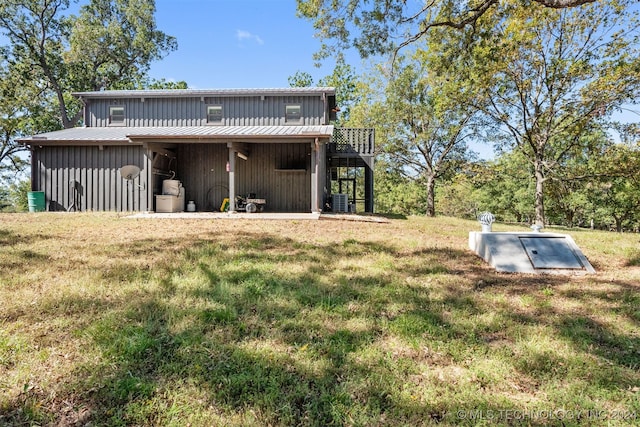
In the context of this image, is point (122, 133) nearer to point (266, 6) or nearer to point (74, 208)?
point (74, 208)

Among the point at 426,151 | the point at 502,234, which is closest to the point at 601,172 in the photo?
the point at 426,151

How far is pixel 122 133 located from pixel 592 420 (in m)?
15.4

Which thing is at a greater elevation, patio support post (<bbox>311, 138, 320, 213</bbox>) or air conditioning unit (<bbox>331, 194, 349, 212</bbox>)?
patio support post (<bbox>311, 138, 320, 213</bbox>)

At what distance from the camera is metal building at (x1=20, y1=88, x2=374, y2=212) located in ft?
39.2

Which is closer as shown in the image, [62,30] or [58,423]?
[58,423]

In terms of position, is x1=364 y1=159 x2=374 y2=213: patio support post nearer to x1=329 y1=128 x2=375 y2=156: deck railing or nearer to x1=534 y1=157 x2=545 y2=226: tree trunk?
x1=329 y1=128 x2=375 y2=156: deck railing

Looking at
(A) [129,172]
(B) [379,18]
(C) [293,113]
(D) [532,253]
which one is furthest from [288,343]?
(C) [293,113]

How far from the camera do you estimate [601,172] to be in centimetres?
1409

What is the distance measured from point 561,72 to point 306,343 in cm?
1571

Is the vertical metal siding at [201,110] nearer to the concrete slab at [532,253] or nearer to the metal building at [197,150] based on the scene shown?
the metal building at [197,150]

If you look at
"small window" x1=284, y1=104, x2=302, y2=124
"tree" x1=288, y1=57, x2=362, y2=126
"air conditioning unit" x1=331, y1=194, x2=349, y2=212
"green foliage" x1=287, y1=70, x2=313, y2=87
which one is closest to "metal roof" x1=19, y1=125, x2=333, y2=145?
"small window" x1=284, y1=104, x2=302, y2=124

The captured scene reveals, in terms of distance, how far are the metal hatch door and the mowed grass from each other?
39 centimetres

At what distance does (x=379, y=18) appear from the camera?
25.2 ft

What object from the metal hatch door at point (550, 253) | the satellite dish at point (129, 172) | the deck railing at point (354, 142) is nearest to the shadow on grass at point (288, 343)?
the metal hatch door at point (550, 253)
